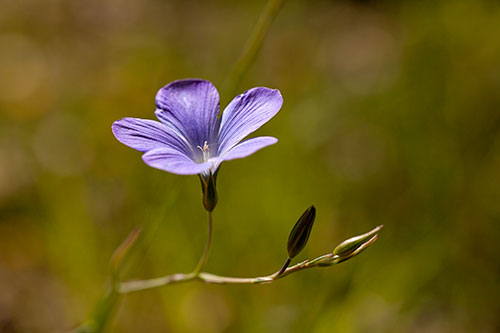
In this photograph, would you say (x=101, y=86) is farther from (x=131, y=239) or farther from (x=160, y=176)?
(x=131, y=239)

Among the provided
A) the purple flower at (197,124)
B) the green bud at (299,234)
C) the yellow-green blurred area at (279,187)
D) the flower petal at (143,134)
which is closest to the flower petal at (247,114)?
the purple flower at (197,124)

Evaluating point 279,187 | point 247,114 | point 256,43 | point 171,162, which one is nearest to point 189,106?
point 247,114

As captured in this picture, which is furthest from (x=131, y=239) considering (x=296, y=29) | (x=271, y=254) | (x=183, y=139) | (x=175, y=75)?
(x=296, y=29)

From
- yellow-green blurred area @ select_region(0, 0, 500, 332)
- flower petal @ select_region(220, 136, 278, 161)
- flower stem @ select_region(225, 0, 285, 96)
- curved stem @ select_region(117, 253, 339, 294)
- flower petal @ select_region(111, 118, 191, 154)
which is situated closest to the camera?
flower petal @ select_region(220, 136, 278, 161)

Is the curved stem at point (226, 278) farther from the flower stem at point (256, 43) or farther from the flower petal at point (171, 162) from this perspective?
the flower stem at point (256, 43)

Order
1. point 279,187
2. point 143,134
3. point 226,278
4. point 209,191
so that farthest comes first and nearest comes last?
point 279,187, point 226,278, point 209,191, point 143,134

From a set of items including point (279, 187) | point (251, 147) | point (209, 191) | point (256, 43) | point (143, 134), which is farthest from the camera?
point (279, 187)

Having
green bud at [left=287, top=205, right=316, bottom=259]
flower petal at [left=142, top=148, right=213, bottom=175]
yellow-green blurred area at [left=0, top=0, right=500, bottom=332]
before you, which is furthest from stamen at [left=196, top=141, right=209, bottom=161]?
yellow-green blurred area at [left=0, top=0, right=500, bottom=332]

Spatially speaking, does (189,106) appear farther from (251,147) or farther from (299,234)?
(299,234)

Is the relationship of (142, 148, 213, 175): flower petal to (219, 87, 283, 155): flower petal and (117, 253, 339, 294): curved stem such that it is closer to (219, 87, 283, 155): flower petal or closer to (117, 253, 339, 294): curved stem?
(219, 87, 283, 155): flower petal
